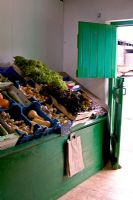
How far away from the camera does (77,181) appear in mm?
3586

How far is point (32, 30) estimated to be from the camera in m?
4.12

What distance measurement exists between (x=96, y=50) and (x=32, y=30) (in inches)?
38.6

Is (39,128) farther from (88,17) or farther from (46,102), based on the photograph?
(88,17)

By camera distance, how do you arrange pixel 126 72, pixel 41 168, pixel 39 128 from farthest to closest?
pixel 126 72
pixel 41 168
pixel 39 128

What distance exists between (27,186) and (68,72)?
2475 millimetres

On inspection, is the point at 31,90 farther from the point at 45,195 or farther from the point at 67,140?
the point at 45,195

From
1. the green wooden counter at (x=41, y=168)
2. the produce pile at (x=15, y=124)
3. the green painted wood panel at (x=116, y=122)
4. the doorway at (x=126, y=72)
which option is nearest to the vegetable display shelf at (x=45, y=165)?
the green wooden counter at (x=41, y=168)

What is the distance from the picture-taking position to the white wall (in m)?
3.73

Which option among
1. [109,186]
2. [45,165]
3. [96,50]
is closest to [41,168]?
[45,165]

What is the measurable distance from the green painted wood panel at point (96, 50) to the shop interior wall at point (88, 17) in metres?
0.26

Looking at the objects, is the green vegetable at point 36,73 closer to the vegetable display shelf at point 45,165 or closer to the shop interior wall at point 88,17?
the vegetable display shelf at point 45,165

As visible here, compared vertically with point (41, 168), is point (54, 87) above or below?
above

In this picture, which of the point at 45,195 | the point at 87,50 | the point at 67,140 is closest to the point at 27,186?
the point at 45,195

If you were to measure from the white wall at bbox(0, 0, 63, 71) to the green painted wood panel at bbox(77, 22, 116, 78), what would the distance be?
2.09 feet
